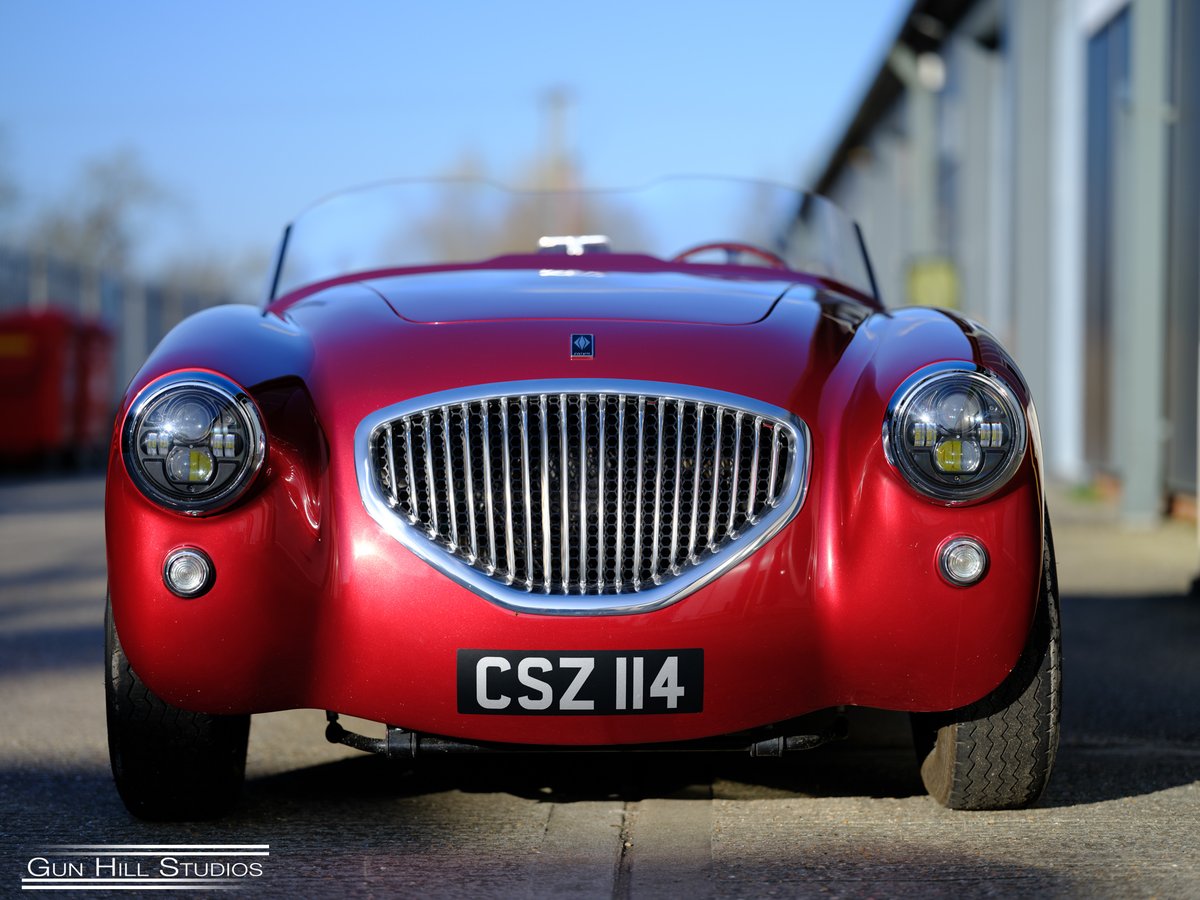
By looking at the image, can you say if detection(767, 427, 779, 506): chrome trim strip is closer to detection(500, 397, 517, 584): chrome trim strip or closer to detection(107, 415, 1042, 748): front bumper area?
detection(107, 415, 1042, 748): front bumper area

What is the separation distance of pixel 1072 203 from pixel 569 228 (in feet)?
32.8

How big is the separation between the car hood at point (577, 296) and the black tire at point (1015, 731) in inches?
33.7

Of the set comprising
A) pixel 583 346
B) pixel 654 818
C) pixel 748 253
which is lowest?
pixel 654 818

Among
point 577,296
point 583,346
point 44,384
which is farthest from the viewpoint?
point 44,384

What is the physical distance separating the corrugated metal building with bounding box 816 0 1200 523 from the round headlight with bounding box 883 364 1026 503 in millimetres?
7077

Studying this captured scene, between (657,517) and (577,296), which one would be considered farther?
(577,296)

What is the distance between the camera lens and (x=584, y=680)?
9.77ft

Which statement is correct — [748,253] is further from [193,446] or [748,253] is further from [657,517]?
[193,446]

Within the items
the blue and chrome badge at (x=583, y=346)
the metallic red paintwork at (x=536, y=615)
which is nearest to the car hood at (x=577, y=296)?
the blue and chrome badge at (x=583, y=346)

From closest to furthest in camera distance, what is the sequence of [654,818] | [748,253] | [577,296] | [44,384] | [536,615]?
[536,615], [654,818], [577,296], [748,253], [44,384]

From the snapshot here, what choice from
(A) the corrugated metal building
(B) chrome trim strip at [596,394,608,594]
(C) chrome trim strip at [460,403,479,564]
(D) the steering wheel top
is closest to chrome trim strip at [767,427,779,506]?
(B) chrome trim strip at [596,394,608,594]

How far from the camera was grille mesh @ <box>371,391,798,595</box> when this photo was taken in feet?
9.89

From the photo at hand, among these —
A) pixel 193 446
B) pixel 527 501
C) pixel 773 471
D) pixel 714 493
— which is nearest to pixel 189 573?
pixel 193 446

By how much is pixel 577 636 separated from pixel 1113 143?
1036 centimetres
